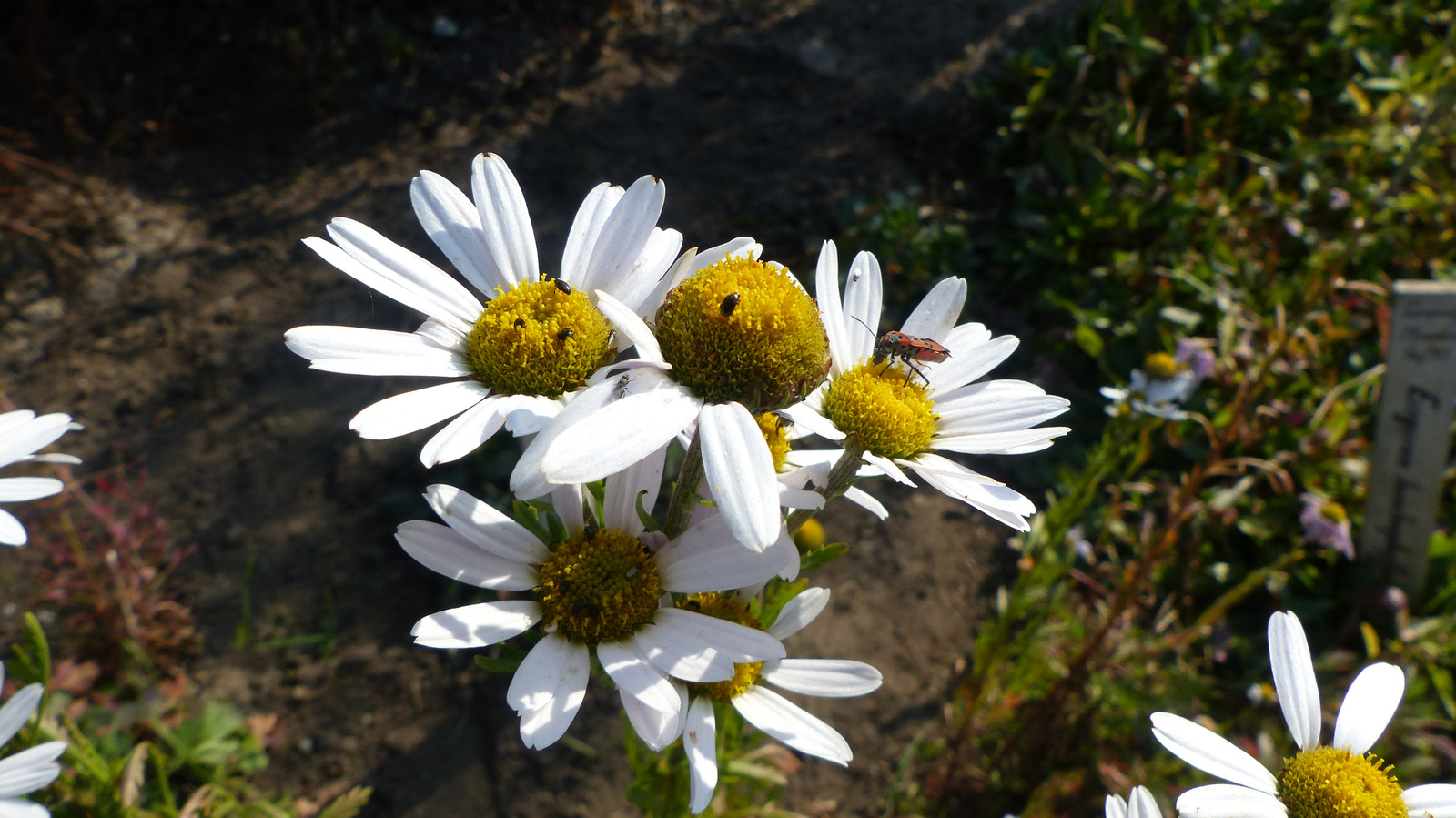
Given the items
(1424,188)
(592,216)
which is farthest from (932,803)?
(1424,188)

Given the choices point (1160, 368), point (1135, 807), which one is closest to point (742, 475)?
point (1135, 807)

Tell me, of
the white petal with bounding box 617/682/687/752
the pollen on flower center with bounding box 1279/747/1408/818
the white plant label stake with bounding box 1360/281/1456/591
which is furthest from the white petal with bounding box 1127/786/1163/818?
the white plant label stake with bounding box 1360/281/1456/591

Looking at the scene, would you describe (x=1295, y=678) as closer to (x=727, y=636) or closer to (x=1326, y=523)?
(x=727, y=636)

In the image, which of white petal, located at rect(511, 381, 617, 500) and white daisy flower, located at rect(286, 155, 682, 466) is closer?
white petal, located at rect(511, 381, 617, 500)

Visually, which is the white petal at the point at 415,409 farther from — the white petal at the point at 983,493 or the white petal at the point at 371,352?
the white petal at the point at 983,493

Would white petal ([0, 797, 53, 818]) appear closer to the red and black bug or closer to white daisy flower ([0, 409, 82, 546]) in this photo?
white daisy flower ([0, 409, 82, 546])

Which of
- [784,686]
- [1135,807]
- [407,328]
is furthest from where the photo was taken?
[407,328]
